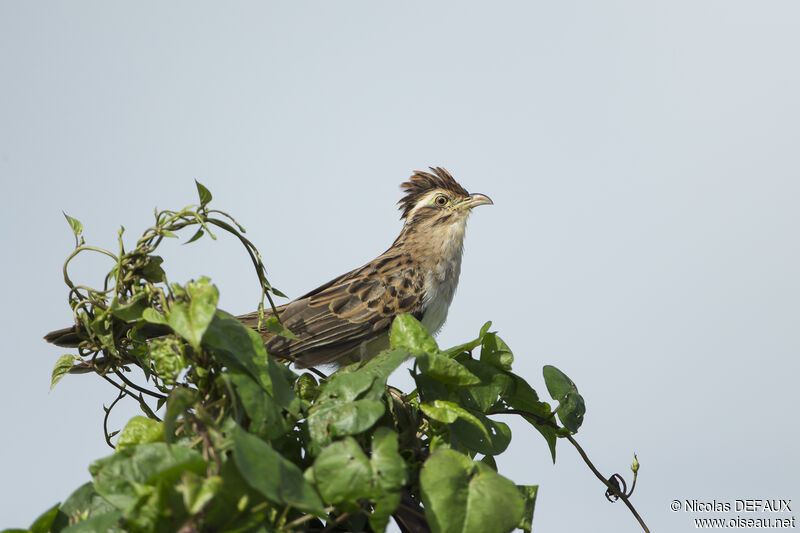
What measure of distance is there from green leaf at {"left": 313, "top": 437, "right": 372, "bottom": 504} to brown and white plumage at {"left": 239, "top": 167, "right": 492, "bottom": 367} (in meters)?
2.98

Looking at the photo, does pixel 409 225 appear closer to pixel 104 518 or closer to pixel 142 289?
pixel 142 289

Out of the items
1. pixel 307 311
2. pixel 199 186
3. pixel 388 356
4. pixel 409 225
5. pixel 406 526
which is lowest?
pixel 406 526

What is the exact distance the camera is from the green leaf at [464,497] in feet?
8.30

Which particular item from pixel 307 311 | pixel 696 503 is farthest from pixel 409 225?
pixel 696 503

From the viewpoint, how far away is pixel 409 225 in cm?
840

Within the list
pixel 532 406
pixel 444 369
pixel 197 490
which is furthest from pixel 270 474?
pixel 532 406

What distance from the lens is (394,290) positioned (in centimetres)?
708

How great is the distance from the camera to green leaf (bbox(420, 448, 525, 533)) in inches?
99.7

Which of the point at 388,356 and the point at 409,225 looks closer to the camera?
the point at 388,356

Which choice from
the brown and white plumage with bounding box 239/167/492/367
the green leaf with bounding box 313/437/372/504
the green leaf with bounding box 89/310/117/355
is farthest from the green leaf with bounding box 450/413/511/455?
the brown and white plumage with bounding box 239/167/492/367

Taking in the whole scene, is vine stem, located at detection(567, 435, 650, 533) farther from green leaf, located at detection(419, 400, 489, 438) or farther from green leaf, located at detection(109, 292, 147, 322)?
green leaf, located at detection(109, 292, 147, 322)

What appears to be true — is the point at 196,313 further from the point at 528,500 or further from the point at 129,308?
the point at 528,500

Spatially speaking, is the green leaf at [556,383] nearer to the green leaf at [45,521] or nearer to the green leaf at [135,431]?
the green leaf at [135,431]

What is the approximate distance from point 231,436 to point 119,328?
1118mm
